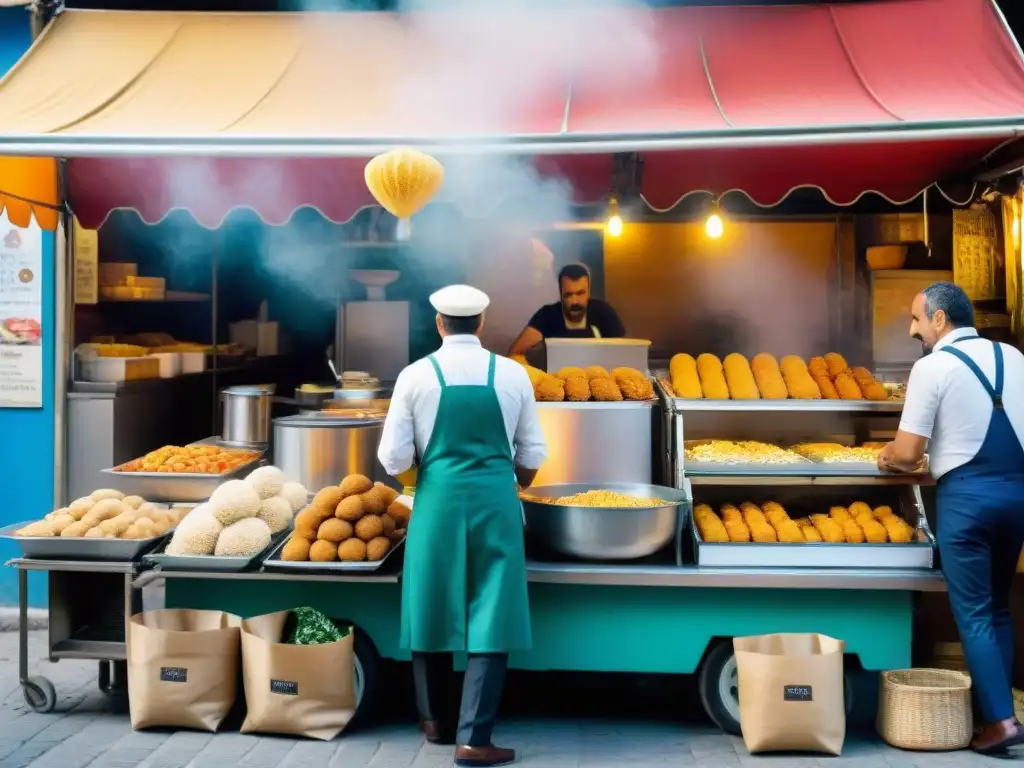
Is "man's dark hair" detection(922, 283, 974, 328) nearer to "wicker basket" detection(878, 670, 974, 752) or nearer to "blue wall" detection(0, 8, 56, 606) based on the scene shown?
"wicker basket" detection(878, 670, 974, 752)

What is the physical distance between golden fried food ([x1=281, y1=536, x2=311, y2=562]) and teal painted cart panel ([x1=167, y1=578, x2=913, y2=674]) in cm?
22

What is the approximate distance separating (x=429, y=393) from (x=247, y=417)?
9.30 ft

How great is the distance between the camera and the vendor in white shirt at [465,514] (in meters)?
4.63

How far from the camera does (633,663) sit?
16.7 ft

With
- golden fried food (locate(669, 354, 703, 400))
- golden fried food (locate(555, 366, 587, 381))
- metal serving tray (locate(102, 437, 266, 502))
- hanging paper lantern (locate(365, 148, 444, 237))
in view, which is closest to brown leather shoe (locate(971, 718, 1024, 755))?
golden fried food (locate(669, 354, 703, 400))

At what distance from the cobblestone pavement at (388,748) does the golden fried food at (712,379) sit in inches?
65.1

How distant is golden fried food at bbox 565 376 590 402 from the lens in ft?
18.7

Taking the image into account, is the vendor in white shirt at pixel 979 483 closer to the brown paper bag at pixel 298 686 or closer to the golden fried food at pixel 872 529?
the golden fried food at pixel 872 529

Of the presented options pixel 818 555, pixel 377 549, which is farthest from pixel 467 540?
pixel 818 555

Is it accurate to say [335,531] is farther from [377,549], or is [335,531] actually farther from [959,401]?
[959,401]

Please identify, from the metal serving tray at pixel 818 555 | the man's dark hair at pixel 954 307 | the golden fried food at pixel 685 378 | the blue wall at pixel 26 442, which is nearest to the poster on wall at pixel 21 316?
the blue wall at pixel 26 442

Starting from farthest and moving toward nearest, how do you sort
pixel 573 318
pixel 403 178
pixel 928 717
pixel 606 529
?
pixel 573 318
pixel 403 178
pixel 606 529
pixel 928 717

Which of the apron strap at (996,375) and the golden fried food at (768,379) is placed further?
the golden fried food at (768,379)

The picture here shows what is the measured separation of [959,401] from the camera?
4.78 meters
